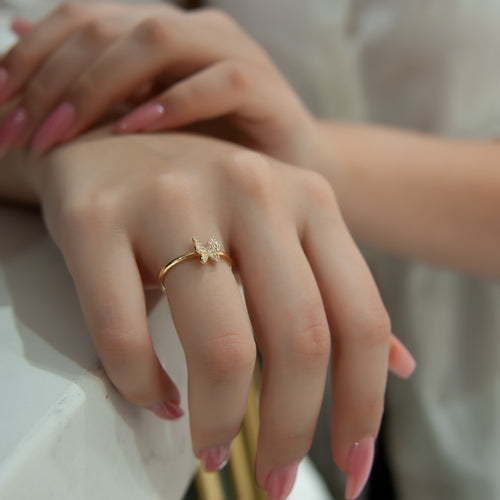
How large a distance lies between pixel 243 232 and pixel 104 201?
11 cm

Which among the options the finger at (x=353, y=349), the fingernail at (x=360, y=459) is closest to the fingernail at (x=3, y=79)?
the finger at (x=353, y=349)

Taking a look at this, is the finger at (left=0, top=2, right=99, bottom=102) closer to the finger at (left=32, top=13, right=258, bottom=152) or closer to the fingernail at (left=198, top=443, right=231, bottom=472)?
the finger at (left=32, top=13, right=258, bottom=152)

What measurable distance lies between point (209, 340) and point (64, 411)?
0.09 meters

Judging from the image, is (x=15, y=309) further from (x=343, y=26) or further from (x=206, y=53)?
(x=343, y=26)

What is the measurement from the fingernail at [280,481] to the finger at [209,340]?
A: 4 cm

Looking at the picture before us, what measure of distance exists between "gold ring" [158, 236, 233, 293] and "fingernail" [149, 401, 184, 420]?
82 millimetres

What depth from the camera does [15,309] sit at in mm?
347

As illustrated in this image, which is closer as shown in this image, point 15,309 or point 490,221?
point 15,309

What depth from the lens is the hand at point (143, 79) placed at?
471mm

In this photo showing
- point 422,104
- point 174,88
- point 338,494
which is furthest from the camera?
point 338,494

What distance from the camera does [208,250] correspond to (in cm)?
32

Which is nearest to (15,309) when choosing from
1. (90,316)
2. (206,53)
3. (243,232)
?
(90,316)

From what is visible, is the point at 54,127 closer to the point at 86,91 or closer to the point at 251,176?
the point at 86,91

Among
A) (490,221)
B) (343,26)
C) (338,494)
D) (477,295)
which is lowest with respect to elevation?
(338,494)
